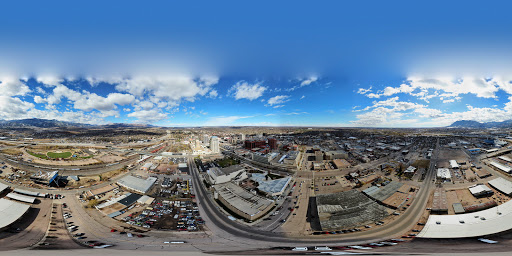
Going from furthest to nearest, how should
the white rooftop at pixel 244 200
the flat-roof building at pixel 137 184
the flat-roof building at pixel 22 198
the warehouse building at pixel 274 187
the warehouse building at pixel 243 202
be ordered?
the flat-roof building at pixel 137 184 < the warehouse building at pixel 274 187 < the flat-roof building at pixel 22 198 < the white rooftop at pixel 244 200 < the warehouse building at pixel 243 202

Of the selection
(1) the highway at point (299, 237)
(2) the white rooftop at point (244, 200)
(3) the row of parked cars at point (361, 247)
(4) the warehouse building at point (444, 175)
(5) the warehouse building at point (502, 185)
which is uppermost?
(5) the warehouse building at point (502, 185)

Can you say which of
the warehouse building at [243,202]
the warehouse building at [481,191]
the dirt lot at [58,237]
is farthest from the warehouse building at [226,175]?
the warehouse building at [481,191]

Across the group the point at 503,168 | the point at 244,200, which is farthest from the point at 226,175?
the point at 503,168

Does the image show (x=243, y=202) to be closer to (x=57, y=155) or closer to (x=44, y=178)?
(x=44, y=178)

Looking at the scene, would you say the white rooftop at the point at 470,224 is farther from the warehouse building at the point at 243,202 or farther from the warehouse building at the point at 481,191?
the warehouse building at the point at 243,202

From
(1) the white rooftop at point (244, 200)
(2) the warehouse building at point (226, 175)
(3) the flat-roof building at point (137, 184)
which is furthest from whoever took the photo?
(2) the warehouse building at point (226, 175)

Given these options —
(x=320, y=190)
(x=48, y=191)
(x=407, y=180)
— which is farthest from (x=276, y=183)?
(x=48, y=191)

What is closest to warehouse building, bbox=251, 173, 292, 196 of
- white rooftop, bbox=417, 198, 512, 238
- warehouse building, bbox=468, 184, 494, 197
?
white rooftop, bbox=417, 198, 512, 238

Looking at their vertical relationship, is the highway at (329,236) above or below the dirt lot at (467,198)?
below
